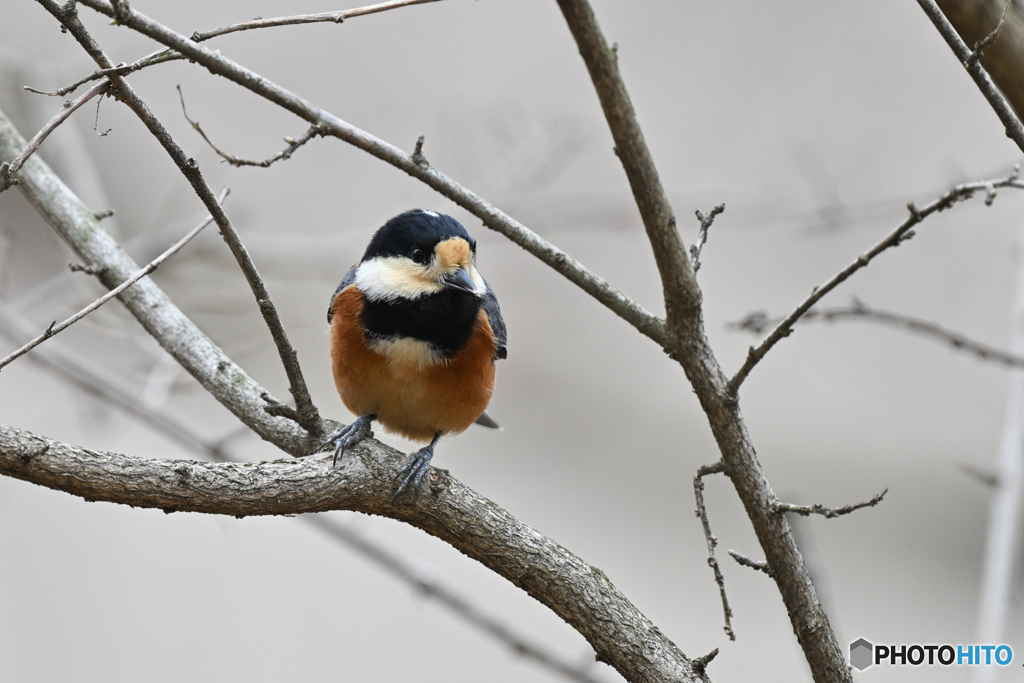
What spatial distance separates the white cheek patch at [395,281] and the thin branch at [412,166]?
62cm

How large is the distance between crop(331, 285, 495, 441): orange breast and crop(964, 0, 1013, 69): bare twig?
3.86 feet

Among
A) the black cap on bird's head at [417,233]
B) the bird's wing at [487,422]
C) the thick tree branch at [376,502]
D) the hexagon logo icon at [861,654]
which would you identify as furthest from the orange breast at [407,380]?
the hexagon logo icon at [861,654]

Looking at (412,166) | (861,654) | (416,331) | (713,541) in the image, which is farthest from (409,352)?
(861,654)

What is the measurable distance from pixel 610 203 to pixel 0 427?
2699mm

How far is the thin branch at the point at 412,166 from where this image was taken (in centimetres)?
115

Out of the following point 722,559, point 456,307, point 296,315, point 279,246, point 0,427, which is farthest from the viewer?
point 722,559

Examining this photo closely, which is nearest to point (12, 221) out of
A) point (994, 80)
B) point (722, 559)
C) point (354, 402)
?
point (354, 402)

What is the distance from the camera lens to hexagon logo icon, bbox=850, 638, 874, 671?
2.00 m

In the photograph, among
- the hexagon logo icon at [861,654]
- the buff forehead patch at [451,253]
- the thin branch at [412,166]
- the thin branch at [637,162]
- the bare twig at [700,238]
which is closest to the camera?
the thin branch at [637,162]

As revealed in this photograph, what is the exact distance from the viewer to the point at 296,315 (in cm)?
432

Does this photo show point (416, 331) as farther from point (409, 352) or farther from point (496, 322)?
point (496, 322)

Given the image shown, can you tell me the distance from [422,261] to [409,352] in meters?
0.22

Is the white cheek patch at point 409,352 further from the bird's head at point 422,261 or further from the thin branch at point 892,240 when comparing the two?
the thin branch at point 892,240

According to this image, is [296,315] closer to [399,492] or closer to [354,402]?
[354,402]
